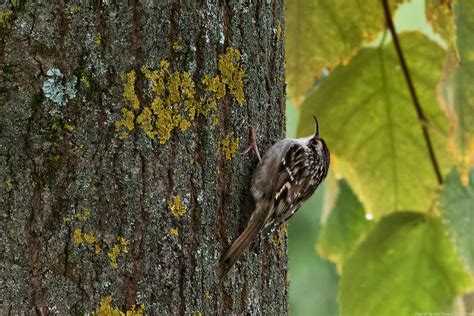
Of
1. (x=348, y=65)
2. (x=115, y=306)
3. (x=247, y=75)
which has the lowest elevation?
(x=115, y=306)

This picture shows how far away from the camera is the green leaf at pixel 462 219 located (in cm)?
201

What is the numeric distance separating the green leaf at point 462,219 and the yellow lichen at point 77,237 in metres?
0.87

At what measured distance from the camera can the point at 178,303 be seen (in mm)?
1613

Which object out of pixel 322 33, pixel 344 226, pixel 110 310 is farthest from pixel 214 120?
pixel 344 226

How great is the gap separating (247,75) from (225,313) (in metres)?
0.46

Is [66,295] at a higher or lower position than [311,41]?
lower

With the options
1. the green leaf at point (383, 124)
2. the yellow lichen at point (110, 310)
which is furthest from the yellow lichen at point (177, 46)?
the green leaf at point (383, 124)

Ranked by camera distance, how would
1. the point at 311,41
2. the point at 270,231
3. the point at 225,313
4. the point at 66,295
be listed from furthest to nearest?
1. the point at 311,41
2. the point at 270,231
3. the point at 225,313
4. the point at 66,295

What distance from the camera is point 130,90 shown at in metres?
1.61

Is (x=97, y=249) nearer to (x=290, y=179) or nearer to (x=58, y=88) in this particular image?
(x=58, y=88)

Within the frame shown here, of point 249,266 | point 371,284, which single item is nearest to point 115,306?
point 249,266

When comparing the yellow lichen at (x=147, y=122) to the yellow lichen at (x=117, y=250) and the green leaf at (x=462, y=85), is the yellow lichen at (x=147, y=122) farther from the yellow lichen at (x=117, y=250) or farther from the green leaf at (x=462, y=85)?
the green leaf at (x=462, y=85)

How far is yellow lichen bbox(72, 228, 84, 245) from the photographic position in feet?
5.09

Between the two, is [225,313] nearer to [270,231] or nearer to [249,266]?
[249,266]
